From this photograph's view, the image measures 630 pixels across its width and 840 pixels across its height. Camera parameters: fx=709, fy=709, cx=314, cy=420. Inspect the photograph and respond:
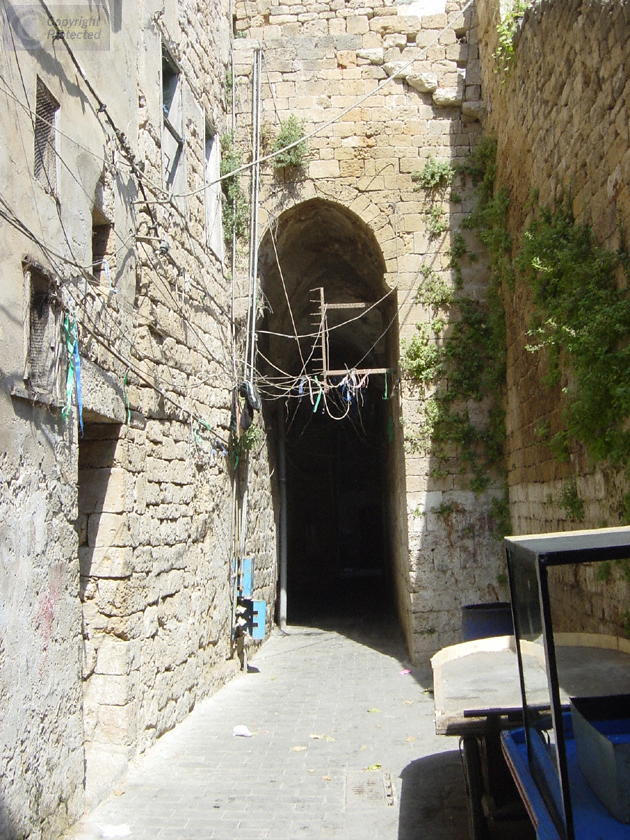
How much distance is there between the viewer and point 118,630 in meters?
4.97

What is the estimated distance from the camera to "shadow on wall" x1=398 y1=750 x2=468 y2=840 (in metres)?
4.01

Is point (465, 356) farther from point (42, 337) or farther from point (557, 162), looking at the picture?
point (42, 337)

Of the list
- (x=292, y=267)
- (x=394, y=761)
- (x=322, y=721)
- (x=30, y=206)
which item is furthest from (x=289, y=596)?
(x=30, y=206)

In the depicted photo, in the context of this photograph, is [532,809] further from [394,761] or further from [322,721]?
[322,721]

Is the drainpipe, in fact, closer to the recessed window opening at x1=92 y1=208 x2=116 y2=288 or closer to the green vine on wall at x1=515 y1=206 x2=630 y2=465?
the green vine on wall at x1=515 y1=206 x2=630 y2=465

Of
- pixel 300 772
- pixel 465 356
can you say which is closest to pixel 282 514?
pixel 465 356

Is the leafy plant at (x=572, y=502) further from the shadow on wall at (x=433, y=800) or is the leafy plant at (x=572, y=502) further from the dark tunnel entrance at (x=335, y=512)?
the dark tunnel entrance at (x=335, y=512)

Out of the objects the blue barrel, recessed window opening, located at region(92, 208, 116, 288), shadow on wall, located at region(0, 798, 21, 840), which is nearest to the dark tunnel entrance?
the blue barrel

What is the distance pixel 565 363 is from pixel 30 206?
13.9ft

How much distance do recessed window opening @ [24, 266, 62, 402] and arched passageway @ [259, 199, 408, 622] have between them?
401cm

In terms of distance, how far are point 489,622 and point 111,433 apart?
324 centimetres

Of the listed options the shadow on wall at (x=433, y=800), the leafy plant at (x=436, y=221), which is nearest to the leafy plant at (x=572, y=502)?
the shadow on wall at (x=433, y=800)

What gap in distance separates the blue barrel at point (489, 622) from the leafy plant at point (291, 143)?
6260 mm

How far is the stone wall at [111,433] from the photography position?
3600 mm
